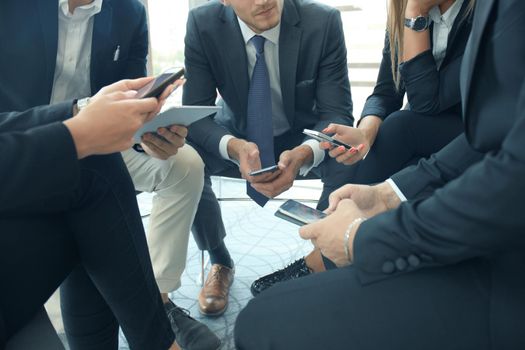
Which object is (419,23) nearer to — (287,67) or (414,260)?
(287,67)

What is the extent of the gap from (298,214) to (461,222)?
0.46m

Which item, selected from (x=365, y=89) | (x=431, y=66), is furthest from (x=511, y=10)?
(x=365, y=89)

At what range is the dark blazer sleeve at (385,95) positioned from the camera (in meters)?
1.52

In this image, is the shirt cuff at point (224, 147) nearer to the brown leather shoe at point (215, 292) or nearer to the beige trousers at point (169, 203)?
the beige trousers at point (169, 203)

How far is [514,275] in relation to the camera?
627mm

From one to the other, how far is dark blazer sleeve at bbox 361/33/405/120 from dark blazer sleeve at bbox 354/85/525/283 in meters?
0.91

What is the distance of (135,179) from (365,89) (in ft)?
4.85

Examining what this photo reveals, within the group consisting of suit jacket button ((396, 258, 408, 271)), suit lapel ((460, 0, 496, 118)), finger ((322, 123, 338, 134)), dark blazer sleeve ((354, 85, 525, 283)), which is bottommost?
finger ((322, 123, 338, 134))

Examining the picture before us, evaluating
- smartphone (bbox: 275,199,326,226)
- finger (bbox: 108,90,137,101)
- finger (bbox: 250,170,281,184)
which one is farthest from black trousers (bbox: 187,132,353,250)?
finger (bbox: 108,90,137,101)

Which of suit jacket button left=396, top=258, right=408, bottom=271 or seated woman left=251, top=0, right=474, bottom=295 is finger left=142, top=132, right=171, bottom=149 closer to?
seated woman left=251, top=0, right=474, bottom=295

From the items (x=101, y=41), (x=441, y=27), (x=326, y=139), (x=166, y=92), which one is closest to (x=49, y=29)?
(x=101, y=41)

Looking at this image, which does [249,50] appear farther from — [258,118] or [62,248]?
[62,248]

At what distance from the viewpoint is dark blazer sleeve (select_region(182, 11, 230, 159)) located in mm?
1554

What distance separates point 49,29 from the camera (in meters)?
1.23
